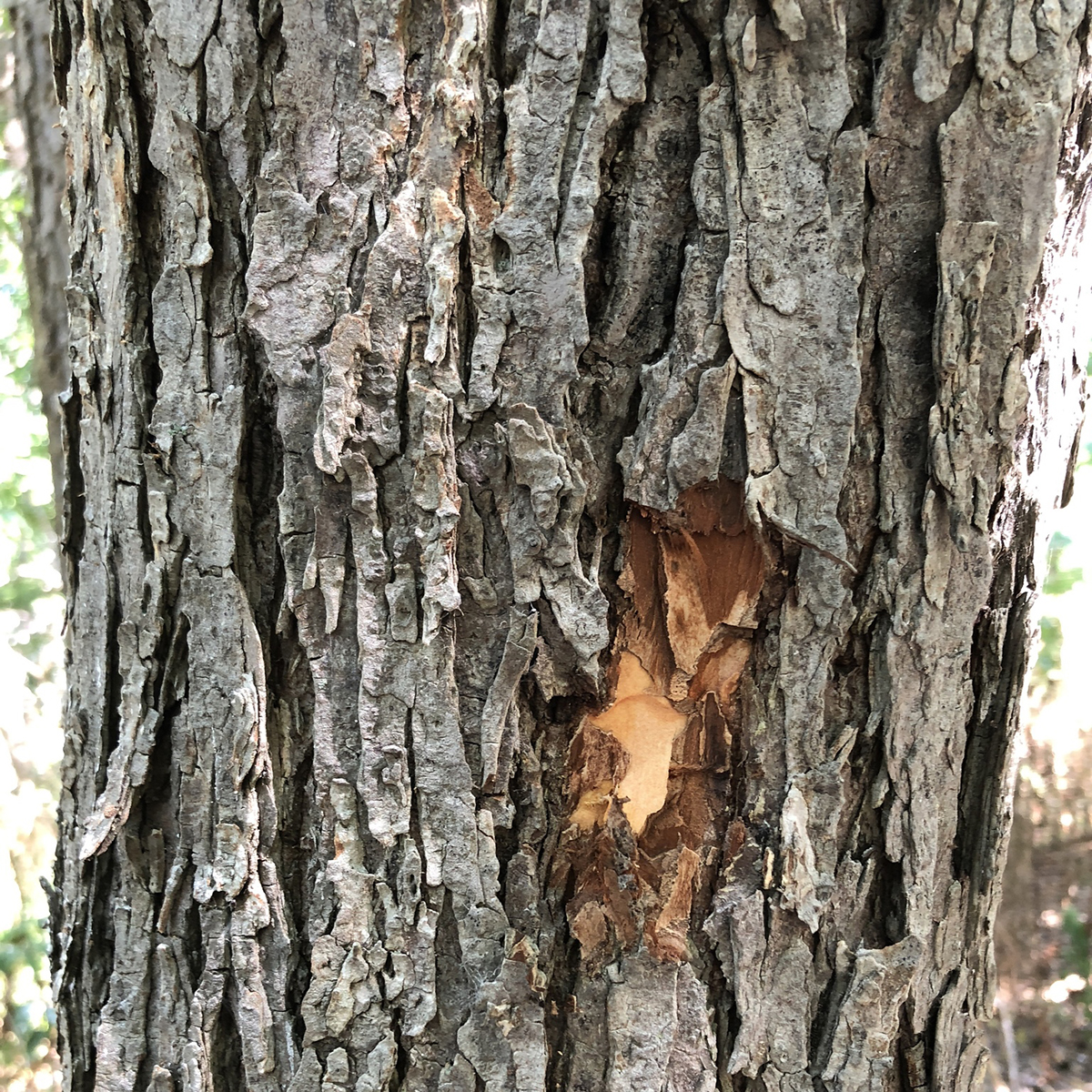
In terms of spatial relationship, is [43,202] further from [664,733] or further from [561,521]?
[664,733]

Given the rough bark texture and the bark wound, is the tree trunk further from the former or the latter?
the rough bark texture

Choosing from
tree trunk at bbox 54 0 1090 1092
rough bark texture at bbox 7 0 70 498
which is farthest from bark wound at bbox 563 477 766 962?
rough bark texture at bbox 7 0 70 498

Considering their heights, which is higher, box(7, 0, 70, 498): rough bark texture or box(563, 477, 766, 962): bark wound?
box(7, 0, 70, 498): rough bark texture

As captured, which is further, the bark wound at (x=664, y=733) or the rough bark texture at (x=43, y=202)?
the rough bark texture at (x=43, y=202)

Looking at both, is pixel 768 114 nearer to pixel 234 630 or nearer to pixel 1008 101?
pixel 1008 101

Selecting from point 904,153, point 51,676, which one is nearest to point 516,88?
point 904,153

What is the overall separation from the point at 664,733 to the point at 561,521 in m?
0.28

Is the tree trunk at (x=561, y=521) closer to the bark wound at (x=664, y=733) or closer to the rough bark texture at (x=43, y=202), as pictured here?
the bark wound at (x=664, y=733)

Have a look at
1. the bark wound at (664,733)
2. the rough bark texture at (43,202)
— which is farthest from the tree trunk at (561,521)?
the rough bark texture at (43,202)

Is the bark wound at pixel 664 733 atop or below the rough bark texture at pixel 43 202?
below

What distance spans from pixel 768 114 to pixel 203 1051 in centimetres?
117

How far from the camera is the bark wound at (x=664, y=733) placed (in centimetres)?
91

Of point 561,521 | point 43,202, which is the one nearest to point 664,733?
point 561,521

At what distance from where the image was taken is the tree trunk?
2.78 feet
